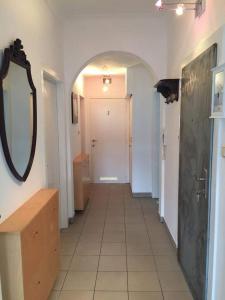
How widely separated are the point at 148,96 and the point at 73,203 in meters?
2.47

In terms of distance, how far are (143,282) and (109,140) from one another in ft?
14.1

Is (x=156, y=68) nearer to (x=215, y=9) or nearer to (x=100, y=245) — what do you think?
(x=215, y=9)

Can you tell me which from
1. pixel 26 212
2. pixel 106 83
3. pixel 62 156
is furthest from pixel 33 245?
pixel 106 83

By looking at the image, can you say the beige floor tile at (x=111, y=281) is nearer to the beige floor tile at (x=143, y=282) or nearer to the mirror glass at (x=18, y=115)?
the beige floor tile at (x=143, y=282)

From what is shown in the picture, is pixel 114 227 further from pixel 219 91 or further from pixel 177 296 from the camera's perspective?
pixel 219 91

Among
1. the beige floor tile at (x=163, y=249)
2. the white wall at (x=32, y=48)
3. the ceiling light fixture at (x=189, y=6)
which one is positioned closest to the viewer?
the white wall at (x=32, y=48)

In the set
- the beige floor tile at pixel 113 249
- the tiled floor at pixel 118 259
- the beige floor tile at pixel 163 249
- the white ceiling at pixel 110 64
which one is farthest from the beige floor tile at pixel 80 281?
the white ceiling at pixel 110 64

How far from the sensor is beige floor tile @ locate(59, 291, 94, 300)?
228 centimetres

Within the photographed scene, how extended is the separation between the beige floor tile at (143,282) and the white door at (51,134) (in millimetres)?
1416

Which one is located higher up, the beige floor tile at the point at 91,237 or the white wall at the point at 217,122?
the white wall at the point at 217,122

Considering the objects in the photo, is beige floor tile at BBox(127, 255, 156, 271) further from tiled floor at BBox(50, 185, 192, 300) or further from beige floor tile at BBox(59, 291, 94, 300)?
beige floor tile at BBox(59, 291, 94, 300)

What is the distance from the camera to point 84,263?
284 cm

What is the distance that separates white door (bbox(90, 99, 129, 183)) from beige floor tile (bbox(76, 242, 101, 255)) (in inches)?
131

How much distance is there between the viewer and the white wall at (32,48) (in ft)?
5.80
